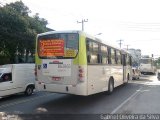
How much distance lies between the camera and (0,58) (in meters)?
30.2

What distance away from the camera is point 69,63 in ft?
34.4

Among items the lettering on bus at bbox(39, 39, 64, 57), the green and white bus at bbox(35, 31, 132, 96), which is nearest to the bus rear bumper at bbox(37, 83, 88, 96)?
the green and white bus at bbox(35, 31, 132, 96)

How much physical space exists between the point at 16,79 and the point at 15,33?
14.4m

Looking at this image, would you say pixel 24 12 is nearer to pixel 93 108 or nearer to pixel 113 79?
pixel 113 79

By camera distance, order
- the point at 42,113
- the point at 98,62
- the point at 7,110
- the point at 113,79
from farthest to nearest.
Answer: the point at 113,79 → the point at 98,62 → the point at 7,110 → the point at 42,113

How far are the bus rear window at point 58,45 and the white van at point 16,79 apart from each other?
274cm

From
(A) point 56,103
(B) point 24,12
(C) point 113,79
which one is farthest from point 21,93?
(B) point 24,12

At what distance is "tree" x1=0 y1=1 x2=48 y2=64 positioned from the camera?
2625 centimetres

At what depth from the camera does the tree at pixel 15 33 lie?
1034 inches

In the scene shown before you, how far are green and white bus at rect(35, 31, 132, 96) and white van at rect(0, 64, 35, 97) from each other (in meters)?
2.40

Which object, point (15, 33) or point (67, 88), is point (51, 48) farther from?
point (15, 33)

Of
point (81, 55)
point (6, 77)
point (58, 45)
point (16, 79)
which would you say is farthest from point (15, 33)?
point (81, 55)

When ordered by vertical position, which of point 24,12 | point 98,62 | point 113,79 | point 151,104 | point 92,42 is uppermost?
point 24,12

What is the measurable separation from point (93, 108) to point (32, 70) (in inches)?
234
